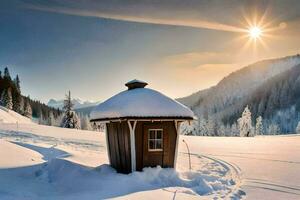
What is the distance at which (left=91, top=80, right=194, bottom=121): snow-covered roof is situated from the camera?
14.5 meters

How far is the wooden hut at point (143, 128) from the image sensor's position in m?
14.6

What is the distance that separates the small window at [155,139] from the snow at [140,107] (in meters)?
0.97

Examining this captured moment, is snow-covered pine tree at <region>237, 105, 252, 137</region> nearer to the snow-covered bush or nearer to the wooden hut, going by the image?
the snow-covered bush

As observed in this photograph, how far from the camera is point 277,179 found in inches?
553

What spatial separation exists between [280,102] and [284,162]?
18883 cm

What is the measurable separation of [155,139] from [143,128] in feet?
2.60

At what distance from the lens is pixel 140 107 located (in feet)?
48.1

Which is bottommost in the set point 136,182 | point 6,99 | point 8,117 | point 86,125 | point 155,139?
point 136,182

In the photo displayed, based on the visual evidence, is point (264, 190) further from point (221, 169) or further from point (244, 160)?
point (244, 160)

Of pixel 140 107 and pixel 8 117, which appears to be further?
pixel 8 117

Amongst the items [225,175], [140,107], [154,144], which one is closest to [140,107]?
[140,107]

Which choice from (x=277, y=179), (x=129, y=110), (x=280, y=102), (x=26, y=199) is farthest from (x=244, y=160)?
(x=280, y=102)

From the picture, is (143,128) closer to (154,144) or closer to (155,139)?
(155,139)

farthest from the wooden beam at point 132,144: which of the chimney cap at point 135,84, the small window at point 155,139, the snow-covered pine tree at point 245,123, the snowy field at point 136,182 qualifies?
the snow-covered pine tree at point 245,123
